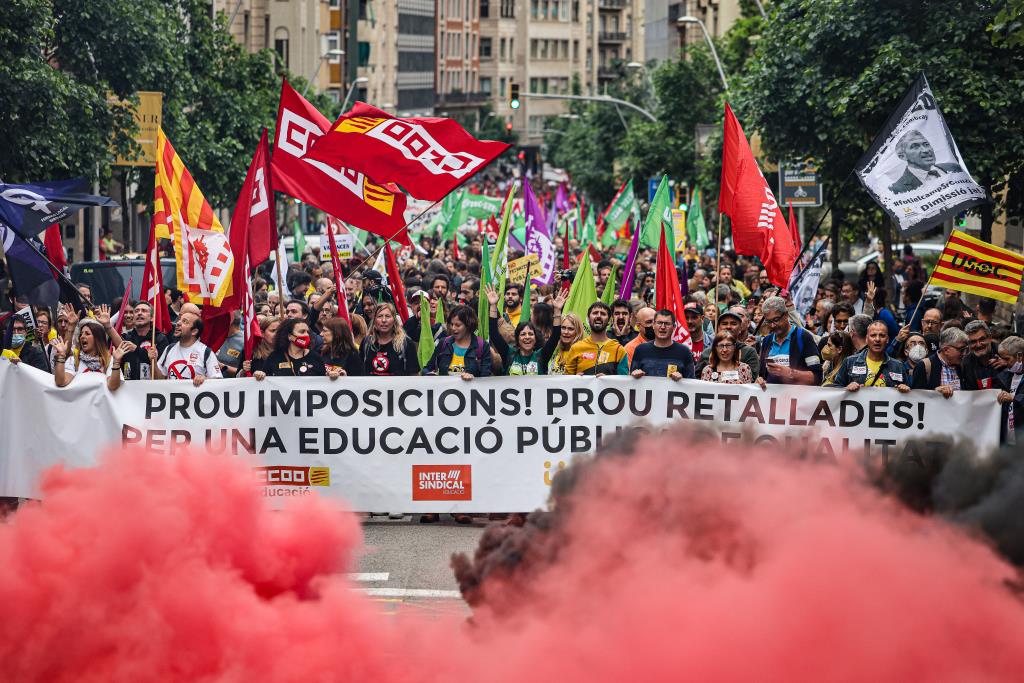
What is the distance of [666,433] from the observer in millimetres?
5848

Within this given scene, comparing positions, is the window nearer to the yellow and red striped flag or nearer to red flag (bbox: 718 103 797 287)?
red flag (bbox: 718 103 797 287)

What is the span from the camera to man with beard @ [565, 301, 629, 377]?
38.3 feet

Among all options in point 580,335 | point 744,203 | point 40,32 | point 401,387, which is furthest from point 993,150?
point 40,32

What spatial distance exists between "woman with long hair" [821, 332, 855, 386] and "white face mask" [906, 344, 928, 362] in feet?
1.51

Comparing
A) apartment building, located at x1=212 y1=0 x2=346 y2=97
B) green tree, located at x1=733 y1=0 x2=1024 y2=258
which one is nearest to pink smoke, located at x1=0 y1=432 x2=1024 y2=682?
green tree, located at x1=733 y1=0 x2=1024 y2=258

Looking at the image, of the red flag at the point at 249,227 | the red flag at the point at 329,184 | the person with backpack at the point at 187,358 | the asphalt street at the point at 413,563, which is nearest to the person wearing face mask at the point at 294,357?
the person with backpack at the point at 187,358

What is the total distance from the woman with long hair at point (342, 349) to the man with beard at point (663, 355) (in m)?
1.98

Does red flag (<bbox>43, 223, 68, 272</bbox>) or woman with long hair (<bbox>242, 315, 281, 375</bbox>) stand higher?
red flag (<bbox>43, 223, 68, 272</bbox>)

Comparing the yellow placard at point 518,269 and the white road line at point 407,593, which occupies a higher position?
the yellow placard at point 518,269

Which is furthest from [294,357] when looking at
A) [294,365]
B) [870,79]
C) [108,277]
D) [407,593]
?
[870,79]

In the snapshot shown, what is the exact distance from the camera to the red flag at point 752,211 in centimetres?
1411

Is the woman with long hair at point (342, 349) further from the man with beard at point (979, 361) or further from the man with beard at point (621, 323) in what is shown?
the man with beard at point (979, 361)

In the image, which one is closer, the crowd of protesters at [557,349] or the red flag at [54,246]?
the crowd of protesters at [557,349]

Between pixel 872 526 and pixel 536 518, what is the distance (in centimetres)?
132
